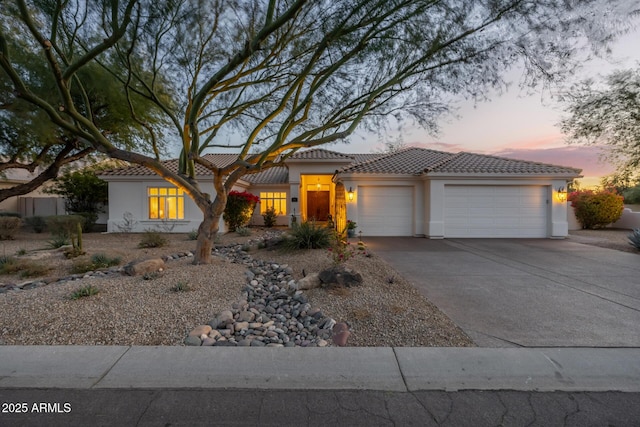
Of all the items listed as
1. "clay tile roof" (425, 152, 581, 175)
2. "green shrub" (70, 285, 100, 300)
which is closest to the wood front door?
"clay tile roof" (425, 152, 581, 175)

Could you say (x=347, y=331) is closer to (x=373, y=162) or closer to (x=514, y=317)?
(x=514, y=317)

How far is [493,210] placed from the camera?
13523 mm

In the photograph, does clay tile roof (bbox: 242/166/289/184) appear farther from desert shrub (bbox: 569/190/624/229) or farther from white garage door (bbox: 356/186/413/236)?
desert shrub (bbox: 569/190/624/229)

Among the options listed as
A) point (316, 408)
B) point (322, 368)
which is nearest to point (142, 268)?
point (322, 368)

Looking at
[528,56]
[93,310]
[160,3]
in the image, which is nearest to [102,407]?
[93,310]

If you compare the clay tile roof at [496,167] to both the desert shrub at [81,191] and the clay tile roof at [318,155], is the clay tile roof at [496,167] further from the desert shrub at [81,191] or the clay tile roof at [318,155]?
the desert shrub at [81,191]

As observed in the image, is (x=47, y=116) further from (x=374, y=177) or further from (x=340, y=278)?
(x=374, y=177)

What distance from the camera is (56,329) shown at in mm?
3932

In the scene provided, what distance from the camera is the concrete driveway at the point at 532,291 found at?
13.2ft

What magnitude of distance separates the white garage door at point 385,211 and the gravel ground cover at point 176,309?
23.2 feet

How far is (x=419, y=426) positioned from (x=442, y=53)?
24.6 feet

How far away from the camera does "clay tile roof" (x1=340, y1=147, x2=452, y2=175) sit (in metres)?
13.9

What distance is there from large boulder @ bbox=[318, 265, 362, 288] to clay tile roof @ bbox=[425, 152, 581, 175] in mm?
9038

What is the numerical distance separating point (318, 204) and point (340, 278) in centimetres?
1336
